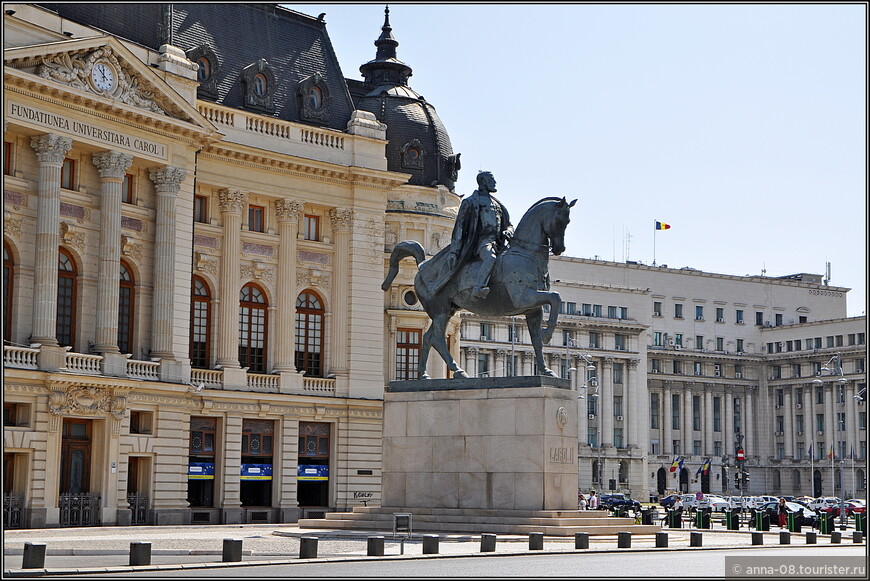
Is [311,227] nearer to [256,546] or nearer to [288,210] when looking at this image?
[288,210]

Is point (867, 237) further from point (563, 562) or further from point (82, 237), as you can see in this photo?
point (82, 237)

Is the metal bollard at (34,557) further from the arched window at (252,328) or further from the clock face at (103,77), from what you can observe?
the arched window at (252,328)

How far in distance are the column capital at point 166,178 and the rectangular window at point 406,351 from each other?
1649 cm

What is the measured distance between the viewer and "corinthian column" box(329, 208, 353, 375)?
217 feet

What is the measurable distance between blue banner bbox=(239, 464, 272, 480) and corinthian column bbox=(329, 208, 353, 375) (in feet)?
18.7

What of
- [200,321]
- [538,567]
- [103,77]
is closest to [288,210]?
[200,321]

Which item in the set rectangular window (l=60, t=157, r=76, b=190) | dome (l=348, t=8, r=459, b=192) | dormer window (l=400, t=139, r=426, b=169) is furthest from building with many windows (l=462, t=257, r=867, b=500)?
rectangular window (l=60, t=157, r=76, b=190)

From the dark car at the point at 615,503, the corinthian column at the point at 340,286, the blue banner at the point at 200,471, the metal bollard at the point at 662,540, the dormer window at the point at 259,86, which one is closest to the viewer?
the metal bollard at the point at 662,540

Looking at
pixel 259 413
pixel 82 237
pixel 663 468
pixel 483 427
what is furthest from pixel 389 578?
pixel 663 468

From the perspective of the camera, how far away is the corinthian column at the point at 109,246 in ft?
177

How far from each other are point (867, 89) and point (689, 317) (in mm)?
131255

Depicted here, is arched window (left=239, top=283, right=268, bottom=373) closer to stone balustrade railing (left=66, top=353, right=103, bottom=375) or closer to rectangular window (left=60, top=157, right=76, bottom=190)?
stone balustrade railing (left=66, top=353, right=103, bottom=375)

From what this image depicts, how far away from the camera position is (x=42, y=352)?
5075cm

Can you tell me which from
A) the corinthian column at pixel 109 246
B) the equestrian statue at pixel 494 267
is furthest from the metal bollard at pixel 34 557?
the corinthian column at pixel 109 246
